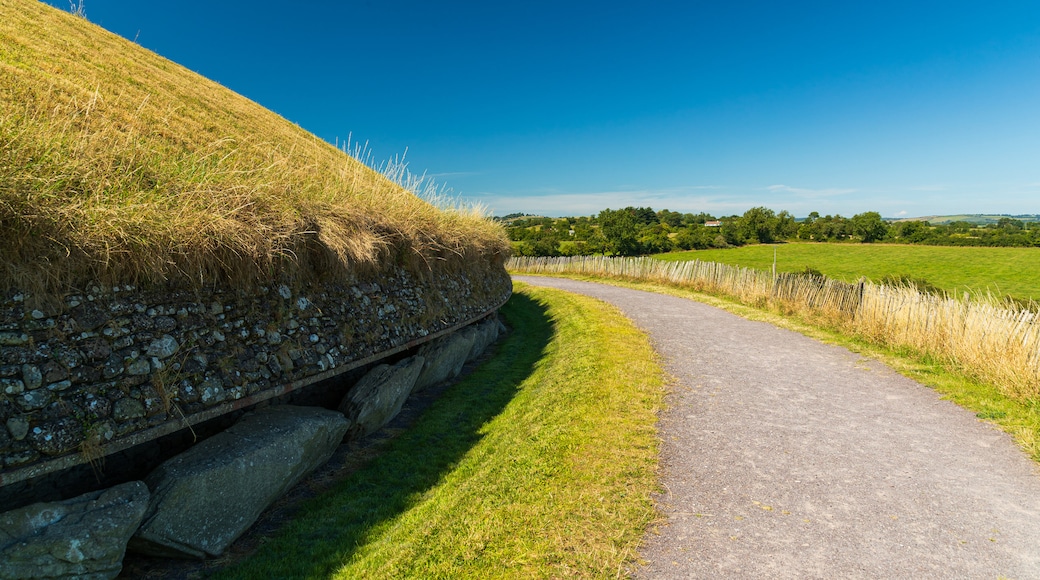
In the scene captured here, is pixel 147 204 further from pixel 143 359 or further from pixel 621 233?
pixel 621 233

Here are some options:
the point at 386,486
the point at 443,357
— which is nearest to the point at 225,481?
the point at 386,486

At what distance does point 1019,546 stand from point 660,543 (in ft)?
10.3

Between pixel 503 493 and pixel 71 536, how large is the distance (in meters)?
3.88

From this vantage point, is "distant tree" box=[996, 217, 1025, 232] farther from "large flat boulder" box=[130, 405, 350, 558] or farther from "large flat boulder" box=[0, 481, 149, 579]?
"large flat boulder" box=[0, 481, 149, 579]

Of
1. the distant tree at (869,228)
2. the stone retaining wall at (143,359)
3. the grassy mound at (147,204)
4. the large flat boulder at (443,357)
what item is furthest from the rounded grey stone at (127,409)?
the distant tree at (869,228)

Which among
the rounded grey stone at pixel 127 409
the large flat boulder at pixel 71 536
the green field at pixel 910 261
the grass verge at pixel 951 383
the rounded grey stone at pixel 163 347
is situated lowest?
the green field at pixel 910 261

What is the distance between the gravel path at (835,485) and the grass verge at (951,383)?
0.23 meters

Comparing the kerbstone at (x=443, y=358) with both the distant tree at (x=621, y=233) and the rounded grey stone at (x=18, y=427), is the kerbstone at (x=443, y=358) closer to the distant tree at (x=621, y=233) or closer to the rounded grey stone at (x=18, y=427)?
the rounded grey stone at (x=18, y=427)

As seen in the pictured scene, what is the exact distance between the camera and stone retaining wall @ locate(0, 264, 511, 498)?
4.15m

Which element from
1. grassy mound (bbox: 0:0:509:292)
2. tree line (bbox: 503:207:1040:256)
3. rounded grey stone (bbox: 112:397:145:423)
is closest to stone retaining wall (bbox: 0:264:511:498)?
rounded grey stone (bbox: 112:397:145:423)

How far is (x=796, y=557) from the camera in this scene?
406 centimetres

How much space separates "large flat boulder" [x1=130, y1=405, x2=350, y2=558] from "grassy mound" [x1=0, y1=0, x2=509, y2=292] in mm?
2016

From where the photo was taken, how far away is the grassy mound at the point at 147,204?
4688 millimetres

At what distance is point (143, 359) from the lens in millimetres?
4934
